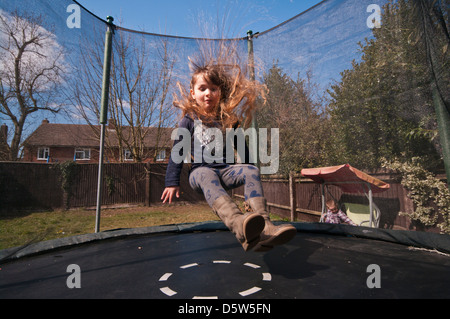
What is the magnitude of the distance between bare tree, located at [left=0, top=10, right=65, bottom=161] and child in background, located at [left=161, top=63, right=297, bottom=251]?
930 millimetres

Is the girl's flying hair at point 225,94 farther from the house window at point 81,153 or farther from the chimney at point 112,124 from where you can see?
the house window at point 81,153

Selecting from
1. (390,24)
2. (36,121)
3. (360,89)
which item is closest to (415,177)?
(360,89)

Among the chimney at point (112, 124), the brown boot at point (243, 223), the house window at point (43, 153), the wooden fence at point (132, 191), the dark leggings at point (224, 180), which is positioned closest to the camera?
the brown boot at point (243, 223)

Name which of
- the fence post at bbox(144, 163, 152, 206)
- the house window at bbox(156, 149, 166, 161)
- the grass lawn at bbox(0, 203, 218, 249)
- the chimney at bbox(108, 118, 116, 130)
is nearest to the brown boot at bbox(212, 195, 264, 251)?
the grass lawn at bbox(0, 203, 218, 249)

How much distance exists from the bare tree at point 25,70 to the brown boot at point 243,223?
1409mm

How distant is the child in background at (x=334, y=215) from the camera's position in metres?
2.32

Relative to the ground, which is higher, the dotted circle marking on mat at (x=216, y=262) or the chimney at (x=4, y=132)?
the chimney at (x=4, y=132)

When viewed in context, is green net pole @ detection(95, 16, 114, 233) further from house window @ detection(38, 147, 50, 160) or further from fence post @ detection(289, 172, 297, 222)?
fence post @ detection(289, 172, 297, 222)

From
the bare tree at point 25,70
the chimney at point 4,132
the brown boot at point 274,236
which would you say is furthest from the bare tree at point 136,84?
the brown boot at point 274,236

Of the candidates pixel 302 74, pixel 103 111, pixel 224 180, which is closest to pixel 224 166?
pixel 224 180
